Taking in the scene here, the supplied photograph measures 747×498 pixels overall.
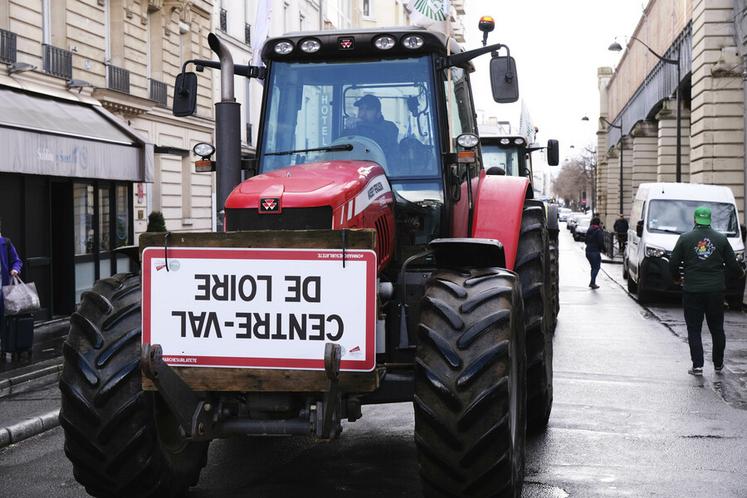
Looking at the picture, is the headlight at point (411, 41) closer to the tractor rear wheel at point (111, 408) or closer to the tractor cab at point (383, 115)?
the tractor cab at point (383, 115)

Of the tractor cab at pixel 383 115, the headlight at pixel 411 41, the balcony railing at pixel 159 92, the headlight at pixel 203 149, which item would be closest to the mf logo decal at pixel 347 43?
the tractor cab at pixel 383 115

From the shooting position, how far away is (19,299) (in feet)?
40.4

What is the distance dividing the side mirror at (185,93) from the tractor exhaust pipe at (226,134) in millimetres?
414

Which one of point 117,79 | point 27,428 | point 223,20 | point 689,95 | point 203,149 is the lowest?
point 27,428

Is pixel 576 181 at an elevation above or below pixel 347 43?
above

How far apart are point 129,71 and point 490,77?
753 inches

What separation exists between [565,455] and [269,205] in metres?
3.19

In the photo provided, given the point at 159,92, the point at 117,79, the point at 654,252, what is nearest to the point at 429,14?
the point at 654,252

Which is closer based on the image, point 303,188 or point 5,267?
point 303,188

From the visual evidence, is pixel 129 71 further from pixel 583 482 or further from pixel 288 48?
pixel 583 482

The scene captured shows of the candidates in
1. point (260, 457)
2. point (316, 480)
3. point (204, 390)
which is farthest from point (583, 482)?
point (204, 390)

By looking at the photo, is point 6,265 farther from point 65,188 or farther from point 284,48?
point 284,48

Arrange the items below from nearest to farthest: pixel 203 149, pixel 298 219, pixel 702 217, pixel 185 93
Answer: pixel 298 219
pixel 185 93
pixel 203 149
pixel 702 217

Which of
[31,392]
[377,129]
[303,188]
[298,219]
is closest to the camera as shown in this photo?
[298,219]
